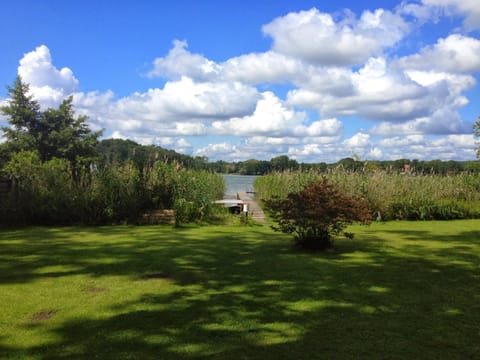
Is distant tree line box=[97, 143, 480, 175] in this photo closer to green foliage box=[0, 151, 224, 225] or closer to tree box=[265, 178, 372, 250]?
green foliage box=[0, 151, 224, 225]

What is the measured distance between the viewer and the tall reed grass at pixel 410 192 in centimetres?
1477

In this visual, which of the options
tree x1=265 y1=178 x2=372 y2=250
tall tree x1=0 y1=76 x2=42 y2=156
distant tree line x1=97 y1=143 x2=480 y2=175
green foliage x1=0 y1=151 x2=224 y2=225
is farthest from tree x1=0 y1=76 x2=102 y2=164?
tree x1=265 y1=178 x2=372 y2=250

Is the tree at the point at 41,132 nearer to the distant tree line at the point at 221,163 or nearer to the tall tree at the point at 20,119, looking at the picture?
the tall tree at the point at 20,119

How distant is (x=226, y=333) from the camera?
3693mm

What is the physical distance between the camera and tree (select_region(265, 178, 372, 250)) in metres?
7.49

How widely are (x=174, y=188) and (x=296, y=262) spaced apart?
282 inches

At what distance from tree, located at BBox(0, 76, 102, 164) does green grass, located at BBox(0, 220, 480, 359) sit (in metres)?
30.5

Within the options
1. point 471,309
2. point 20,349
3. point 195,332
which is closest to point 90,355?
point 20,349

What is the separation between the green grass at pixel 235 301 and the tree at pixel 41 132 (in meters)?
30.5

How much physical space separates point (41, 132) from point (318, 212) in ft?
117

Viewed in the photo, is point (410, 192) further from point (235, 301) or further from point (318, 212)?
point (235, 301)

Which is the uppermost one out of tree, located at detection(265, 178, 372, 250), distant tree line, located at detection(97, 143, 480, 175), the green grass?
distant tree line, located at detection(97, 143, 480, 175)

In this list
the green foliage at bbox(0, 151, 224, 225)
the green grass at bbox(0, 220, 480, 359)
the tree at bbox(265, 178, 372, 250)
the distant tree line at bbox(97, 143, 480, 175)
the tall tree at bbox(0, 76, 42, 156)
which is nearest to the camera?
the green grass at bbox(0, 220, 480, 359)

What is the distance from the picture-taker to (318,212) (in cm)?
741
